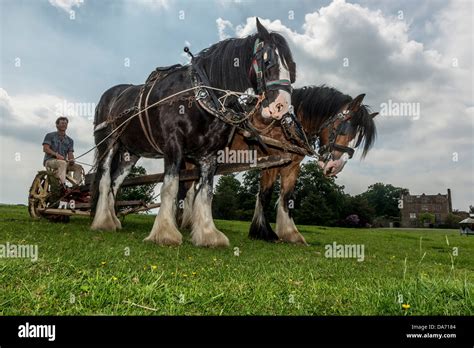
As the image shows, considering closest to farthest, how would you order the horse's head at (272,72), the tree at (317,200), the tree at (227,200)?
the horse's head at (272,72) → the tree at (317,200) → the tree at (227,200)

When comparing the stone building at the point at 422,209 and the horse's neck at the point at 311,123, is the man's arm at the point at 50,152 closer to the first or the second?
the horse's neck at the point at 311,123

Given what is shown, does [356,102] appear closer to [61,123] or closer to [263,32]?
[263,32]

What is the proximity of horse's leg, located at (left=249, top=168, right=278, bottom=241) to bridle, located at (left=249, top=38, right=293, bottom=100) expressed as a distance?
2.95 metres

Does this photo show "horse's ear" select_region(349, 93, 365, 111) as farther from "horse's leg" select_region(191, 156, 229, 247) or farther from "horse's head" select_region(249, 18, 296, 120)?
"horse's leg" select_region(191, 156, 229, 247)

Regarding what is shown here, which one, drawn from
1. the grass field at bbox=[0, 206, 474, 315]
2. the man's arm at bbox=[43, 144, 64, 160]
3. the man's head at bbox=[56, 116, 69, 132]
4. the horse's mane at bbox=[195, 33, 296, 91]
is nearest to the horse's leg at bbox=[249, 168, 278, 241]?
the horse's mane at bbox=[195, 33, 296, 91]

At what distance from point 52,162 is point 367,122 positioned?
717 centimetres

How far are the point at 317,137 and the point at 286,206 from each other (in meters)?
1.73

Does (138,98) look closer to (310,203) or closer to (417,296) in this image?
(417,296)

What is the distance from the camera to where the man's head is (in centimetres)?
927

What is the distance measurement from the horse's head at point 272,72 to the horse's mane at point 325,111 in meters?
2.23

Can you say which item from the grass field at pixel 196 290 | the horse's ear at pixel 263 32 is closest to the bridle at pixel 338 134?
the horse's ear at pixel 263 32

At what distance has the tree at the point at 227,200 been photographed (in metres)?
37.0
